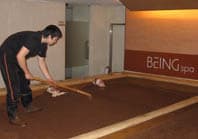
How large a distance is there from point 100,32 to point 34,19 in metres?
1.85

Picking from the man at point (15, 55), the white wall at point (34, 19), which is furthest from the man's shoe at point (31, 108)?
the white wall at point (34, 19)

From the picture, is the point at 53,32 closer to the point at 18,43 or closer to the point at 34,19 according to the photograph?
the point at 18,43

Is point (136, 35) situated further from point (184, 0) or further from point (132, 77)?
point (184, 0)

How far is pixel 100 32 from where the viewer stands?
718 cm

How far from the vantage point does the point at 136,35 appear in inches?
231

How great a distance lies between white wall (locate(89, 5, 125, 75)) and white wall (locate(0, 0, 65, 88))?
0.91 m

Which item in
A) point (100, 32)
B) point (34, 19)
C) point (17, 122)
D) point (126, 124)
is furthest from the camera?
point (100, 32)

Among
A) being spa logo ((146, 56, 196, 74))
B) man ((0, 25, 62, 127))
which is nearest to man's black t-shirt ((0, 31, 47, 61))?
man ((0, 25, 62, 127))

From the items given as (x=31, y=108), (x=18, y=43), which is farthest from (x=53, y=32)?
(x=31, y=108)

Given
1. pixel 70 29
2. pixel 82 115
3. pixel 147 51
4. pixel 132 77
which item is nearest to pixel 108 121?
pixel 82 115

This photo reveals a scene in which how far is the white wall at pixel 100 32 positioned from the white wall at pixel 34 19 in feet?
2.97

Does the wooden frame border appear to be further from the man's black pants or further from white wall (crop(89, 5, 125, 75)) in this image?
white wall (crop(89, 5, 125, 75))

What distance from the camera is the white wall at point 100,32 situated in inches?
277

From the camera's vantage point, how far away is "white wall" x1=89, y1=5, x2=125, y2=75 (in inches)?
277
